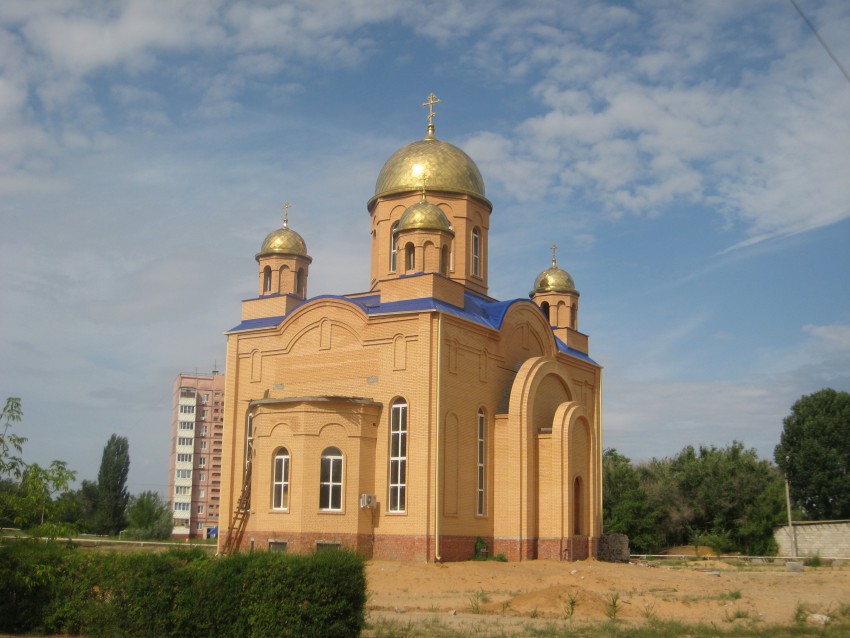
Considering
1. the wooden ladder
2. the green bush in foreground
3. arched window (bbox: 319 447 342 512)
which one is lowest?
the green bush in foreground

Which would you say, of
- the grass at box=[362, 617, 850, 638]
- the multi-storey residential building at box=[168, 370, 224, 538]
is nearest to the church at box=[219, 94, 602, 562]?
the grass at box=[362, 617, 850, 638]

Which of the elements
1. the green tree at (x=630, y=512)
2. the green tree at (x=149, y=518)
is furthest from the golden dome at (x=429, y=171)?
the green tree at (x=149, y=518)

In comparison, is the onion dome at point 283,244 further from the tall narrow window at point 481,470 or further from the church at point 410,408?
the tall narrow window at point 481,470

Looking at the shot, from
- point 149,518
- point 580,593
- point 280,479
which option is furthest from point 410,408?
point 149,518

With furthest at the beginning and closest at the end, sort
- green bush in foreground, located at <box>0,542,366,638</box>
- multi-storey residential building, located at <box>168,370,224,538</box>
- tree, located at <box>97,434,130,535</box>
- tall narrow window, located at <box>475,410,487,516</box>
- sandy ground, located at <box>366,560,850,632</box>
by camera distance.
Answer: multi-storey residential building, located at <box>168,370,224,538</box>, tree, located at <box>97,434,130,535</box>, tall narrow window, located at <box>475,410,487,516</box>, sandy ground, located at <box>366,560,850,632</box>, green bush in foreground, located at <box>0,542,366,638</box>

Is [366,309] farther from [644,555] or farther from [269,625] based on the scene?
[644,555]

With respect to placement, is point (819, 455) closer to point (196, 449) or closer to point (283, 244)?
point (283, 244)

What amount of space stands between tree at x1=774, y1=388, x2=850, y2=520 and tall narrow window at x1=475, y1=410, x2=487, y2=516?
935 inches

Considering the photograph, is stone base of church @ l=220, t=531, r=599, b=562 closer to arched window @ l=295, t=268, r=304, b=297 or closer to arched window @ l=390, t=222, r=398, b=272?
arched window @ l=295, t=268, r=304, b=297

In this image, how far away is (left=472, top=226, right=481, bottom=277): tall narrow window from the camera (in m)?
28.5

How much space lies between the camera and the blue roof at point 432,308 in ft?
75.4

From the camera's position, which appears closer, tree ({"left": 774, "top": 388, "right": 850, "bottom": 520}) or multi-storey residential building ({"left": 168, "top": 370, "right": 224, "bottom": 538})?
tree ({"left": 774, "top": 388, "right": 850, "bottom": 520})

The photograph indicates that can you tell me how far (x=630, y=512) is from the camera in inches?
1453

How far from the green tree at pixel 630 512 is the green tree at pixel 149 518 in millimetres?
19704
